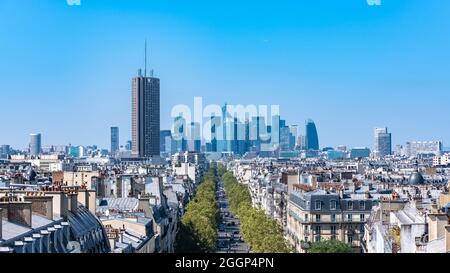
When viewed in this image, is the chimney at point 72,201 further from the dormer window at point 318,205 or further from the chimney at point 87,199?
the dormer window at point 318,205

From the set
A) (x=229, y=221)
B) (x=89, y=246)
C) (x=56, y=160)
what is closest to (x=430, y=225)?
(x=89, y=246)

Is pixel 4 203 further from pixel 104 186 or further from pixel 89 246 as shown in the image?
pixel 104 186

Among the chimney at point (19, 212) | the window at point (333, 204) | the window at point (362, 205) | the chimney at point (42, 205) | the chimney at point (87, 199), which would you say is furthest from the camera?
the window at point (333, 204)

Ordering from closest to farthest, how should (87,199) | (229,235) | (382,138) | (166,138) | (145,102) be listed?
1. (382,138)
2. (87,199)
3. (145,102)
4. (166,138)
5. (229,235)

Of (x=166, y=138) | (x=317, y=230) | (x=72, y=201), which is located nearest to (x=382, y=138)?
(x=72, y=201)

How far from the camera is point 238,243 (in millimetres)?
43281

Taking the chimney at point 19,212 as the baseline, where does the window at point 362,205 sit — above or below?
below

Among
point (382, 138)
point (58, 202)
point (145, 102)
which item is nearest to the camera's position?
point (382, 138)

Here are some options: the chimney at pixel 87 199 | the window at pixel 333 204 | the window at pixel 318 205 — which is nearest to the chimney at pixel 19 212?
the chimney at pixel 87 199

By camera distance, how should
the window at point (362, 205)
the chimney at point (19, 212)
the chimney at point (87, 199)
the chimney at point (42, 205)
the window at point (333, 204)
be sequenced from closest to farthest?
the chimney at point (19, 212), the chimney at point (42, 205), the chimney at point (87, 199), the window at point (362, 205), the window at point (333, 204)

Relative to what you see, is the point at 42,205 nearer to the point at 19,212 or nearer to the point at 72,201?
the point at 19,212

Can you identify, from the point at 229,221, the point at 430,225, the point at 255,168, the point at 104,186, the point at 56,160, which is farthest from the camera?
the point at 255,168

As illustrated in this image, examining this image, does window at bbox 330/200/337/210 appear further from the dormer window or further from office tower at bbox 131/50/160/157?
office tower at bbox 131/50/160/157
